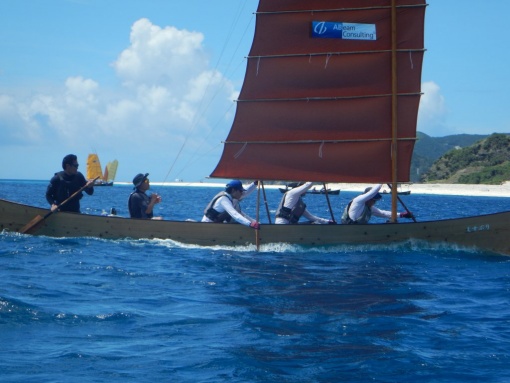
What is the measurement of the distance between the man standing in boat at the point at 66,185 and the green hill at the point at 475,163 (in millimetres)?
99124

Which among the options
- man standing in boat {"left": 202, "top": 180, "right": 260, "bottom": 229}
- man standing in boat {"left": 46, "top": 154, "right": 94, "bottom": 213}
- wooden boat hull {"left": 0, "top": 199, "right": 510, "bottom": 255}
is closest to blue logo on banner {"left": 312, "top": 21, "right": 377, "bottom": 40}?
man standing in boat {"left": 202, "top": 180, "right": 260, "bottom": 229}

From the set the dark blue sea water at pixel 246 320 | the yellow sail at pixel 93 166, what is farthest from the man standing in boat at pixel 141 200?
the yellow sail at pixel 93 166

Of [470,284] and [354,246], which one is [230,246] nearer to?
[354,246]

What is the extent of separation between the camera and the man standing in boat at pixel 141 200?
17812 millimetres

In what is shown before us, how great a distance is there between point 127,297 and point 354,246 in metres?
8.04

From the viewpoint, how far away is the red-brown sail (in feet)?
64.4

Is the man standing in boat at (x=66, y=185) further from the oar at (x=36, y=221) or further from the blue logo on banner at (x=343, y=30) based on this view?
the blue logo on banner at (x=343, y=30)

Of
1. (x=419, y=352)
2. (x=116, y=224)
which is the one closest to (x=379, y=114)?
(x=116, y=224)

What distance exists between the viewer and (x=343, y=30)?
66.0 feet

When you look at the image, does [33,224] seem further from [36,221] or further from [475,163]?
[475,163]

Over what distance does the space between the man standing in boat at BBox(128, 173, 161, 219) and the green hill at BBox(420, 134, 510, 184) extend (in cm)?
9858

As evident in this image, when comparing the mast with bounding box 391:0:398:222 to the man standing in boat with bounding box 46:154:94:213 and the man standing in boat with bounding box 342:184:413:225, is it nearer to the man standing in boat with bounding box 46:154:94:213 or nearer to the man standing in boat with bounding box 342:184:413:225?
the man standing in boat with bounding box 342:184:413:225

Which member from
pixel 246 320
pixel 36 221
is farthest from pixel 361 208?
pixel 246 320

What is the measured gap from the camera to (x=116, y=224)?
18062 millimetres
